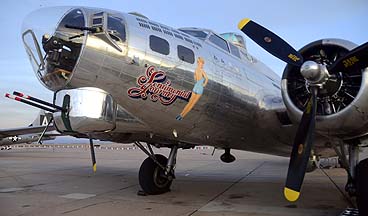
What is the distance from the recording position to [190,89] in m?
5.91

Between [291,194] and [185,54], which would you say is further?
[185,54]

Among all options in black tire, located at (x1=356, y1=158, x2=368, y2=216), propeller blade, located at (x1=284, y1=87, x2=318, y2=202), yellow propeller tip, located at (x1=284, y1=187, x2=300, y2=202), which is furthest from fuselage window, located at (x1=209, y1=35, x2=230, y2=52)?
black tire, located at (x1=356, y1=158, x2=368, y2=216)

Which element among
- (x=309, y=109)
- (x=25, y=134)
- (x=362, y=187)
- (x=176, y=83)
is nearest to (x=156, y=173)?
(x=176, y=83)

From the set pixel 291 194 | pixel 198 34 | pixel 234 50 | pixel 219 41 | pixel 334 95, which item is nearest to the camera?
pixel 291 194

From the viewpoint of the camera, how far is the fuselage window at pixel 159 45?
560 cm

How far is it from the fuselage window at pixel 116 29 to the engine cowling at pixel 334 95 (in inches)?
104

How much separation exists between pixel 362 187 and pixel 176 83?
3031mm

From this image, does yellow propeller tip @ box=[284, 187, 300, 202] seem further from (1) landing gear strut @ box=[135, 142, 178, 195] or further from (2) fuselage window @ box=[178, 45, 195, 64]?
(1) landing gear strut @ box=[135, 142, 178, 195]

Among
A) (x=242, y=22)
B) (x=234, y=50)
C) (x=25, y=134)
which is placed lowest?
(x=25, y=134)

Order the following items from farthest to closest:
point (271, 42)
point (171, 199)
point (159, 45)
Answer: point (171, 199), point (271, 42), point (159, 45)

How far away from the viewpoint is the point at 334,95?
529 cm

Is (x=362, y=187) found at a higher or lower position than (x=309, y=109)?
lower

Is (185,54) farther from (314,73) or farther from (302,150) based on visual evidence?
(302,150)

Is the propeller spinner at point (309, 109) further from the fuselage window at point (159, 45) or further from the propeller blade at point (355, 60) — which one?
the fuselage window at point (159, 45)
